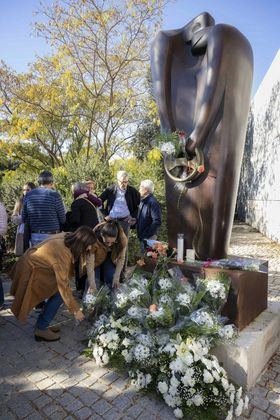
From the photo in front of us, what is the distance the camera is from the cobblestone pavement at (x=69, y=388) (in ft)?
7.20

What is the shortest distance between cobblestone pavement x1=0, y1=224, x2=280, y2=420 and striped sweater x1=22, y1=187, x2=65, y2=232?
3.91 feet

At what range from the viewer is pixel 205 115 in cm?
305

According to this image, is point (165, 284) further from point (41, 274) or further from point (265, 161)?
point (265, 161)

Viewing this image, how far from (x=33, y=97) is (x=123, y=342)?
8637mm

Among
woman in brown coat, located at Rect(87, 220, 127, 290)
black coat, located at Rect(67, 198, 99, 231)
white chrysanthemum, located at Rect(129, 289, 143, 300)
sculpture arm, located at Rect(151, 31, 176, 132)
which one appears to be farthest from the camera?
black coat, located at Rect(67, 198, 99, 231)

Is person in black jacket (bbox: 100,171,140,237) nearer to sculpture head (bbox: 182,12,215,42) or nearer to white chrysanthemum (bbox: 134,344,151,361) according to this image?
sculpture head (bbox: 182,12,215,42)

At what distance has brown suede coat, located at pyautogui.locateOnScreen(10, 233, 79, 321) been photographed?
9.41 feet

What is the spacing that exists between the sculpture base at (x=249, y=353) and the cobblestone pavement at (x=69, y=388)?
101 millimetres

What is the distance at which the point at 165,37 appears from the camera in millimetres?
3490

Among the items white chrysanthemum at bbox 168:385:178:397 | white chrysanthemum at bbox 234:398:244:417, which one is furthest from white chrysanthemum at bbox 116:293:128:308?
white chrysanthemum at bbox 234:398:244:417

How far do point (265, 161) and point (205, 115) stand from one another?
10.9m

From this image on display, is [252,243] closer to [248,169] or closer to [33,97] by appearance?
[248,169]

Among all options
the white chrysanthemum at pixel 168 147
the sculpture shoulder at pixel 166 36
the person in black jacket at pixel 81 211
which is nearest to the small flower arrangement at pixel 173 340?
the white chrysanthemum at pixel 168 147

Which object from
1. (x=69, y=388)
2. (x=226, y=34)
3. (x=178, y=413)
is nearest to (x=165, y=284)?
(x=178, y=413)
